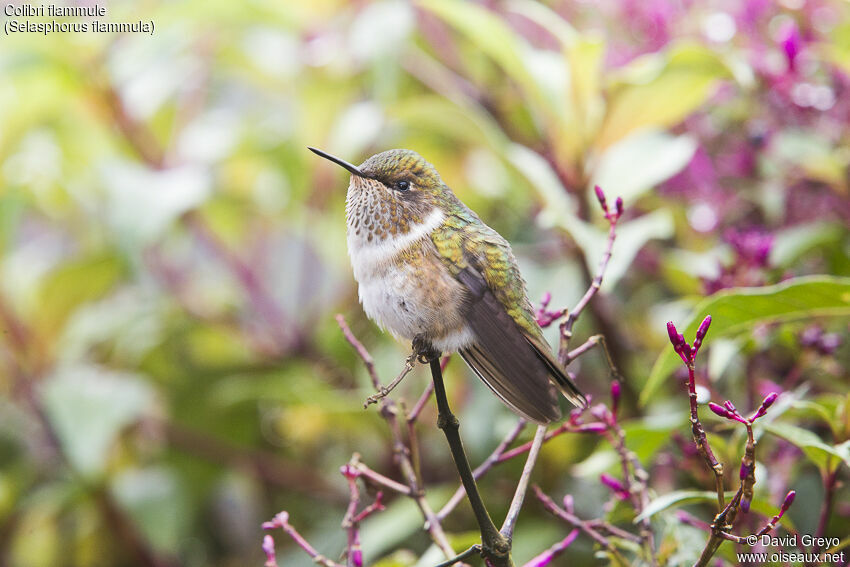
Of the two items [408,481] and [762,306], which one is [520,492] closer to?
[408,481]

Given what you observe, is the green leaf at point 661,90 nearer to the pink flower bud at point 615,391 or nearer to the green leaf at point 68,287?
the pink flower bud at point 615,391

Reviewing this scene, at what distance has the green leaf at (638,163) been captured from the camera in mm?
1342

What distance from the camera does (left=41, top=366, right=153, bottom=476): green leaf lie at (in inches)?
65.0

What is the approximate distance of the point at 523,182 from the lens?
1.52 m

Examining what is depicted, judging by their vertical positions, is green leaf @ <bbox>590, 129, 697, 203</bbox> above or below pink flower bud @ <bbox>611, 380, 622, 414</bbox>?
above

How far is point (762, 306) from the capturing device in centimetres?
104

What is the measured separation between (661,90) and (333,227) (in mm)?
849

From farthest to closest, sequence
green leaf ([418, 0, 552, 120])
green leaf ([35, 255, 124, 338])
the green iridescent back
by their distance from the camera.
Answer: green leaf ([35, 255, 124, 338]) < green leaf ([418, 0, 552, 120]) < the green iridescent back

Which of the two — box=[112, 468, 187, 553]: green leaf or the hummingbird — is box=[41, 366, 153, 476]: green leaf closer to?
box=[112, 468, 187, 553]: green leaf

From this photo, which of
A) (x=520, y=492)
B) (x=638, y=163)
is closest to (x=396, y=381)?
(x=520, y=492)

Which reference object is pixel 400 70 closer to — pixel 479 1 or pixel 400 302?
pixel 479 1

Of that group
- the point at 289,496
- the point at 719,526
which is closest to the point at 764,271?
the point at 719,526

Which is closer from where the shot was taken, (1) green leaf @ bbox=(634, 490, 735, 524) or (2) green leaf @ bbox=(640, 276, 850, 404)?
(1) green leaf @ bbox=(634, 490, 735, 524)

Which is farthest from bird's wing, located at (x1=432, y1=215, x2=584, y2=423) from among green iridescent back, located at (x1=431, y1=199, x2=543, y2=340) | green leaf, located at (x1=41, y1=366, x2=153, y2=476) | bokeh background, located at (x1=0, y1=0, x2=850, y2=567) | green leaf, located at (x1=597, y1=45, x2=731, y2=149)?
green leaf, located at (x1=41, y1=366, x2=153, y2=476)
